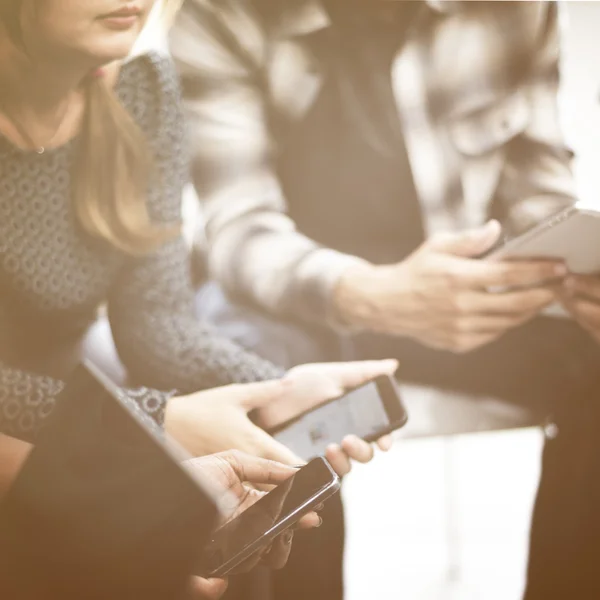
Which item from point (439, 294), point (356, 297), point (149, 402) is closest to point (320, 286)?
point (356, 297)

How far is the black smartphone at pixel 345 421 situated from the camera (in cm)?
89

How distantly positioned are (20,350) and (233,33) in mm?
492

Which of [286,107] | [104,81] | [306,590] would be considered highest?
[104,81]

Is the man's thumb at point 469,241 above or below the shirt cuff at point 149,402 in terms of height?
above

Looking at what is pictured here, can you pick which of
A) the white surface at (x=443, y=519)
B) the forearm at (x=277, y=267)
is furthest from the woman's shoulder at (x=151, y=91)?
the white surface at (x=443, y=519)

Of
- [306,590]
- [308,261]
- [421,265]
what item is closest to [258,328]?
[308,261]

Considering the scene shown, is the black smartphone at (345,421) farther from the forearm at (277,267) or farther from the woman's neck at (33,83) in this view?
the woman's neck at (33,83)

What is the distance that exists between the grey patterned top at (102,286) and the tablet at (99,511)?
0.05 metres

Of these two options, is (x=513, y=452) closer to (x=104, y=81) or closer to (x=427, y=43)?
(x=427, y=43)

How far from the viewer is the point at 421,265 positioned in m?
0.96

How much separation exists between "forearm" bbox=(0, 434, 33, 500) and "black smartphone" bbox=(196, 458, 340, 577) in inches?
9.5

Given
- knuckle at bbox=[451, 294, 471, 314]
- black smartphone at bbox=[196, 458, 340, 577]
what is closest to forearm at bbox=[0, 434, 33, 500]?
black smartphone at bbox=[196, 458, 340, 577]

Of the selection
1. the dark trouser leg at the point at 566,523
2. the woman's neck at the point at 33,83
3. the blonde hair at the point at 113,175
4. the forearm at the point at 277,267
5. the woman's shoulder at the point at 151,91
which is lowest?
the dark trouser leg at the point at 566,523

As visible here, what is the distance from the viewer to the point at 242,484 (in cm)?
86
